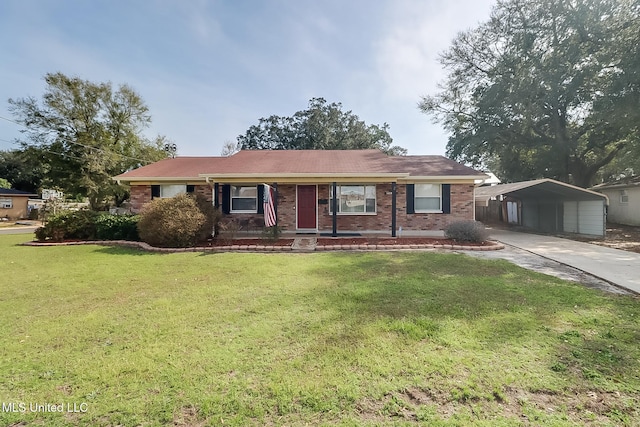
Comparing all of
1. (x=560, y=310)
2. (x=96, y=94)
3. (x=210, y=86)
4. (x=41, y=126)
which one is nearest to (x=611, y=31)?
(x=560, y=310)

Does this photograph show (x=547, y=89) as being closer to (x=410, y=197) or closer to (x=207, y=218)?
(x=410, y=197)

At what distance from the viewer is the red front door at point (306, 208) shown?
13.5 meters

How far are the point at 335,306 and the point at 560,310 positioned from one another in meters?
3.33

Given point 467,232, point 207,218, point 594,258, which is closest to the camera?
point 594,258

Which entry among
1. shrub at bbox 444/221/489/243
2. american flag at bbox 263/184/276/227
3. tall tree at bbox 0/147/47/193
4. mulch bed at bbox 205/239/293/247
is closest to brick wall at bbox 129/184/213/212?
mulch bed at bbox 205/239/293/247

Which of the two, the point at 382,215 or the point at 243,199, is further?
the point at 243,199

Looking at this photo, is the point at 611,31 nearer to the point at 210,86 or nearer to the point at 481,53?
the point at 481,53

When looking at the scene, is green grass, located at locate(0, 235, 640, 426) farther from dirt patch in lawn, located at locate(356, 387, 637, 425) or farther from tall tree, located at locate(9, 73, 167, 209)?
tall tree, located at locate(9, 73, 167, 209)

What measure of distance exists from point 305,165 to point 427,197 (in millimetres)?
5665

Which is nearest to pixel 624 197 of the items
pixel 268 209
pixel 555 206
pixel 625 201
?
pixel 625 201

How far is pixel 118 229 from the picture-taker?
459 inches

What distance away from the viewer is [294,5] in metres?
10.8

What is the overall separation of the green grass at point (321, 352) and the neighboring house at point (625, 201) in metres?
17.8

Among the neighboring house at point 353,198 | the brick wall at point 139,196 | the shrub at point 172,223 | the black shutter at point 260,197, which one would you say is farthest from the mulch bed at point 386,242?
the brick wall at point 139,196
